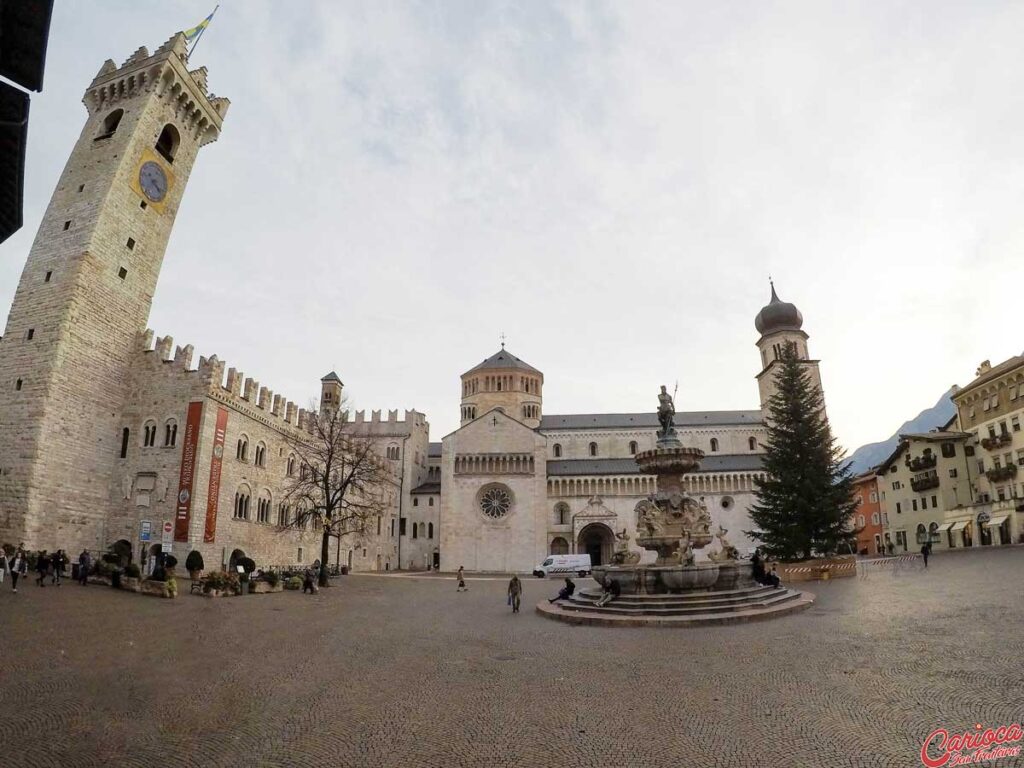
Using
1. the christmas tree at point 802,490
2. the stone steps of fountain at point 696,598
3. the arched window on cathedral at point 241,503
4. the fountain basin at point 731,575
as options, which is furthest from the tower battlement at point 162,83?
the christmas tree at point 802,490

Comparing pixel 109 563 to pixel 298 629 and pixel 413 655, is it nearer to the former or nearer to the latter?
pixel 298 629

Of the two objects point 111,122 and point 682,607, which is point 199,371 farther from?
point 682,607

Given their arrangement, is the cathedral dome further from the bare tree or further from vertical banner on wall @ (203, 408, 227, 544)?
vertical banner on wall @ (203, 408, 227, 544)

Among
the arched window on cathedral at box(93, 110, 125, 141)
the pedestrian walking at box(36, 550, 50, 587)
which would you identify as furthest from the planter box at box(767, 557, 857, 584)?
the arched window on cathedral at box(93, 110, 125, 141)

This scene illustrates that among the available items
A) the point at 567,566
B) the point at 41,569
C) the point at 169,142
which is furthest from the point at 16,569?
the point at 567,566

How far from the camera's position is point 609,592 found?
1709 centimetres

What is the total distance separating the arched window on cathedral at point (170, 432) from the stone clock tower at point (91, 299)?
2174 millimetres

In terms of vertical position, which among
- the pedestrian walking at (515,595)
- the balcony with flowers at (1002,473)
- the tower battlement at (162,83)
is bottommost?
the pedestrian walking at (515,595)

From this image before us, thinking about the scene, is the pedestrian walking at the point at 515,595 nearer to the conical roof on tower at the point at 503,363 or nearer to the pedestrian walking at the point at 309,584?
the pedestrian walking at the point at 309,584

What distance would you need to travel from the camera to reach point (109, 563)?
23547mm

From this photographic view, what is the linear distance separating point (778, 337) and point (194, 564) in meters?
61.4

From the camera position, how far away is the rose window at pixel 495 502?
53.6m

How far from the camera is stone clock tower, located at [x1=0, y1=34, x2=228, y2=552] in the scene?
26.7 m

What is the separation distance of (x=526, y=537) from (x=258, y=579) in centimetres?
3016
